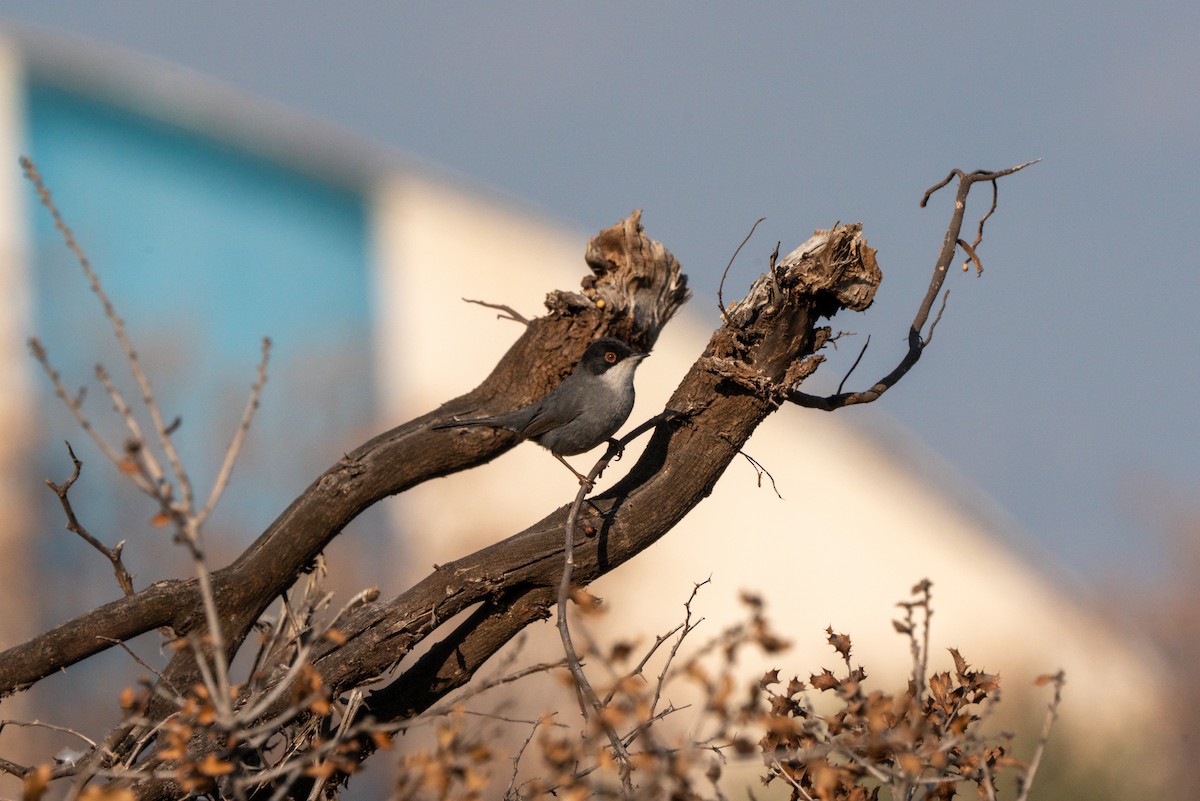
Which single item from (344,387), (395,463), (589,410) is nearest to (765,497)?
(344,387)

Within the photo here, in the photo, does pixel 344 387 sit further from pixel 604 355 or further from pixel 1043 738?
pixel 1043 738

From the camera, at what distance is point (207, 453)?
17.8 metres

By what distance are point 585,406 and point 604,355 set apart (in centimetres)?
29

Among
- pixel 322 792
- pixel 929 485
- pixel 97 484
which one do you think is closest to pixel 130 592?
pixel 322 792

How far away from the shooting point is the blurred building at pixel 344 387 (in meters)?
16.8

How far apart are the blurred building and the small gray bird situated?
10.7 metres

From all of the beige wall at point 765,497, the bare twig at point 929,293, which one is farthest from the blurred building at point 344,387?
the bare twig at point 929,293

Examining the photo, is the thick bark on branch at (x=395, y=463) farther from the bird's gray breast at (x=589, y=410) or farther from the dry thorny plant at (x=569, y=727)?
the dry thorny plant at (x=569, y=727)

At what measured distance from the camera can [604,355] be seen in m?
4.93

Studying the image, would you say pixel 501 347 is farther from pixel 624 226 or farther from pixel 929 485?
pixel 624 226

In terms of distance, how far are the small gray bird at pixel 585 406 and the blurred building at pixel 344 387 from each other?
35.1 ft

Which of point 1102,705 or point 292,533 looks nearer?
point 292,533

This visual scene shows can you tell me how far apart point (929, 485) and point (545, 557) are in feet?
65.2


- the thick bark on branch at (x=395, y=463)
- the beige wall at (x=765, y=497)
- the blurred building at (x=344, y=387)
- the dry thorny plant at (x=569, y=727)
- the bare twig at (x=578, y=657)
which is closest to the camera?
the dry thorny plant at (x=569, y=727)
